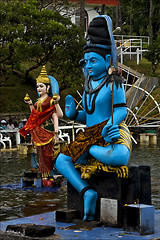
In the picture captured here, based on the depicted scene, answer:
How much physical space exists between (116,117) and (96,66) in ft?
2.81

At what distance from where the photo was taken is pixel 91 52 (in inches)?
334

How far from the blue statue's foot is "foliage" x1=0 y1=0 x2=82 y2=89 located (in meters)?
17.7

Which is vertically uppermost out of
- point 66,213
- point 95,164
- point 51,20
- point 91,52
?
point 51,20

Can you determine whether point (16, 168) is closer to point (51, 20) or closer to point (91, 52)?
point (91, 52)

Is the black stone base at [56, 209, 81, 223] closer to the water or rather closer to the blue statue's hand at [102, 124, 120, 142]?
the blue statue's hand at [102, 124, 120, 142]

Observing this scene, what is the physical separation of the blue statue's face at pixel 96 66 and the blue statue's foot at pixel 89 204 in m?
1.65

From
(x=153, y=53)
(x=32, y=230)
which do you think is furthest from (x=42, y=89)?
(x=153, y=53)

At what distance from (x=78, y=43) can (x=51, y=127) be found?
16.4 m

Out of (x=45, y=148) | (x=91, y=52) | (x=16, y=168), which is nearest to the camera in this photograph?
(x=91, y=52)

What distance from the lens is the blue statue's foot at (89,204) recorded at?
7891 millimetres

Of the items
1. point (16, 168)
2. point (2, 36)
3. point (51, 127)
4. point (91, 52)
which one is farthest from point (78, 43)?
point (91, 52)

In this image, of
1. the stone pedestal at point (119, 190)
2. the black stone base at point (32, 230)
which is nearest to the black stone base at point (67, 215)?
the stone pedestal at point (119, 190)

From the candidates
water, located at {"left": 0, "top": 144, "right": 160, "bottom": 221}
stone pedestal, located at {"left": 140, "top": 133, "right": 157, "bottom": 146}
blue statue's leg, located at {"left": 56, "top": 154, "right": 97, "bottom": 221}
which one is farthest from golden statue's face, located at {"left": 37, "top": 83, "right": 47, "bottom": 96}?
stone pedestal, located at {"left": 140, "top": 133, "right": 157, "bottom": 146}

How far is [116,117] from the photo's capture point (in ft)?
26.3
